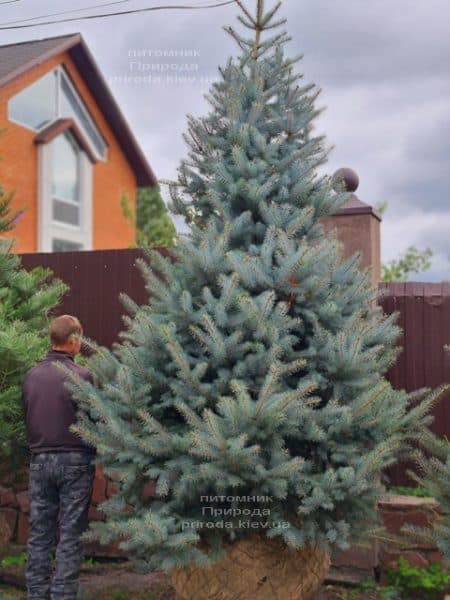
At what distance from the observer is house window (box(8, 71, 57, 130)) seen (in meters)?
18.8

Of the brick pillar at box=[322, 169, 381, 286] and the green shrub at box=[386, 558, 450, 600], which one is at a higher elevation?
the brick pillar at box=[322, 169, 381, 286]

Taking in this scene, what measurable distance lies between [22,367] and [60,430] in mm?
828

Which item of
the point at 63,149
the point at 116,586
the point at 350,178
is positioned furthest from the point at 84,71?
the point at 116,586

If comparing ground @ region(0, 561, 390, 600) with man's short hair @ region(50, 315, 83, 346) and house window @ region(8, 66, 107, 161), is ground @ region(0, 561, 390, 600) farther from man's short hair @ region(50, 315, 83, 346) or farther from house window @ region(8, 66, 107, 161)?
house window @ region(8, 66, 107, 161)

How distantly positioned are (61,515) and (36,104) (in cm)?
1610

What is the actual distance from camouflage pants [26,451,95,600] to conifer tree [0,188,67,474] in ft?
1.70

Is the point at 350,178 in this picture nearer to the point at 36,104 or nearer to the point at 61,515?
the point at 61,515

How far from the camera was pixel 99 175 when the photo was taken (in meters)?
22.3

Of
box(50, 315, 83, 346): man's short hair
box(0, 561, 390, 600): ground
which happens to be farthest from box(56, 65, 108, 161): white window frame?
box(50, 315, 83, 346): man's short hair

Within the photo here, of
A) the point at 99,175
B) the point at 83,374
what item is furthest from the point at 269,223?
the point at 99,175

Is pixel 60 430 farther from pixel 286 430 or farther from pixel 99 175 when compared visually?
pixel 99 175

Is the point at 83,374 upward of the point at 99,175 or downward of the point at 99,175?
downward

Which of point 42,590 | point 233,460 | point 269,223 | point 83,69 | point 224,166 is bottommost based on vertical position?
point 42,590

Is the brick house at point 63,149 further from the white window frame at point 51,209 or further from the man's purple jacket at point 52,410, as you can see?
the man's purple jacket at point 52,410
